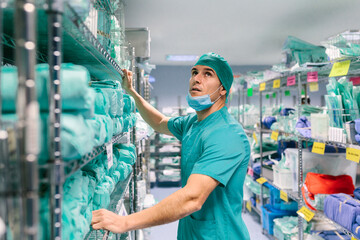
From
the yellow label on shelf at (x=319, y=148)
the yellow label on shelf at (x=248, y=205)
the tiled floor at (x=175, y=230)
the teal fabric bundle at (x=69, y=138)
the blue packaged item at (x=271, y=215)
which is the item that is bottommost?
the tiled floor at (x=175, y=230)

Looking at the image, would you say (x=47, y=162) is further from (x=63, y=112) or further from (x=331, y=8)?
(x=331, y=8)

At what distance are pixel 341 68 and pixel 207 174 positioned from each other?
4.82 ft

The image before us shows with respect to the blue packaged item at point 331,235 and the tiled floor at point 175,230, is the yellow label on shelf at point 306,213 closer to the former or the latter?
the blue packaged item at point 331,235

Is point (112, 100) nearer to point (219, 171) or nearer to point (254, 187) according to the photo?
point (219, 171)

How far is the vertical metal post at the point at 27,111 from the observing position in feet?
1.69

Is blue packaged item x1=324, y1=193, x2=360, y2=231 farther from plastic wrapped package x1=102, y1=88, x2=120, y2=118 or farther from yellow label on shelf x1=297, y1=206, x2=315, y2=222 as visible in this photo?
plastic wrapped package x1=102, y1=88, x2=120, y2=118

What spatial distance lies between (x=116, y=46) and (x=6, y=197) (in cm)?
127

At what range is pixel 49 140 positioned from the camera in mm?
635

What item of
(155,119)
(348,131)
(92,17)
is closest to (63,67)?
(92,17)

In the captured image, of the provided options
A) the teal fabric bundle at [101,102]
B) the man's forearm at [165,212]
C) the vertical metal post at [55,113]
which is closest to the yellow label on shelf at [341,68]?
the man's forearm at [165,212]

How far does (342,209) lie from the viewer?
6.07 feet

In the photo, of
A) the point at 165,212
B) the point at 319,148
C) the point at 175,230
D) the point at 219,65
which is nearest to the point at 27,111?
the point at 165,212

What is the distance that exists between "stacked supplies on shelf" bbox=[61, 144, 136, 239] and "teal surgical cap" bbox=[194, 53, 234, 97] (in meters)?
0.85

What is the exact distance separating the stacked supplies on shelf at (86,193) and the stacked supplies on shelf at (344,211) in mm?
1537
